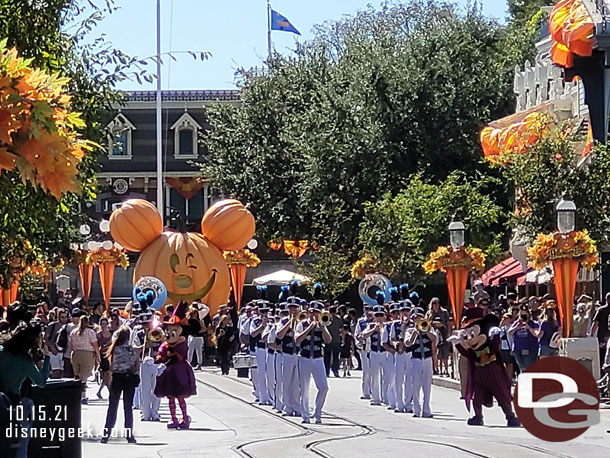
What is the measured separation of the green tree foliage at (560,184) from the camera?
29078mm

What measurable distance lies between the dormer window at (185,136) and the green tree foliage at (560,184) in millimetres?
35446

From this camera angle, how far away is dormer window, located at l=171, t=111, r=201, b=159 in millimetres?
A: 64750

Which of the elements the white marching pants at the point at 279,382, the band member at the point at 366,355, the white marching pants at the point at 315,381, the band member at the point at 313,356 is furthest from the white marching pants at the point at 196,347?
the band member at the point at 313,356

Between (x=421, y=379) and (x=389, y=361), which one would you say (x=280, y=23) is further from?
(x=421, y=379)

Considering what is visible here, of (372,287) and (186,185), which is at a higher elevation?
(186,185)

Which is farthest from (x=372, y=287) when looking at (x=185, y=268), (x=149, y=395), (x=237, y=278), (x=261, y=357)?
(x=237, y=278)

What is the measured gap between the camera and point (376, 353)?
81.3 feet

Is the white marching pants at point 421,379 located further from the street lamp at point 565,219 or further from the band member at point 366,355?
the street lamp at point 565,219

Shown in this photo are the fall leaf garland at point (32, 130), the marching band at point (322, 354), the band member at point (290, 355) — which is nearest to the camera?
the fall leaf garland at point (32, 130)

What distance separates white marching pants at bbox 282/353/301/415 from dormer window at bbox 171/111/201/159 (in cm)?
4356

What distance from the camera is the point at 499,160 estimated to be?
109ft

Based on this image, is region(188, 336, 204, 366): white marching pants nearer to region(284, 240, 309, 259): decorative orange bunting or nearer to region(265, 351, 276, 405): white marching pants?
region(265, 351, 276, 405): white marching pants

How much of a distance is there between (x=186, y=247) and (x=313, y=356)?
69.0ft

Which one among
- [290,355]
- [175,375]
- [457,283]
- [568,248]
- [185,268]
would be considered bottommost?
[175,375]
